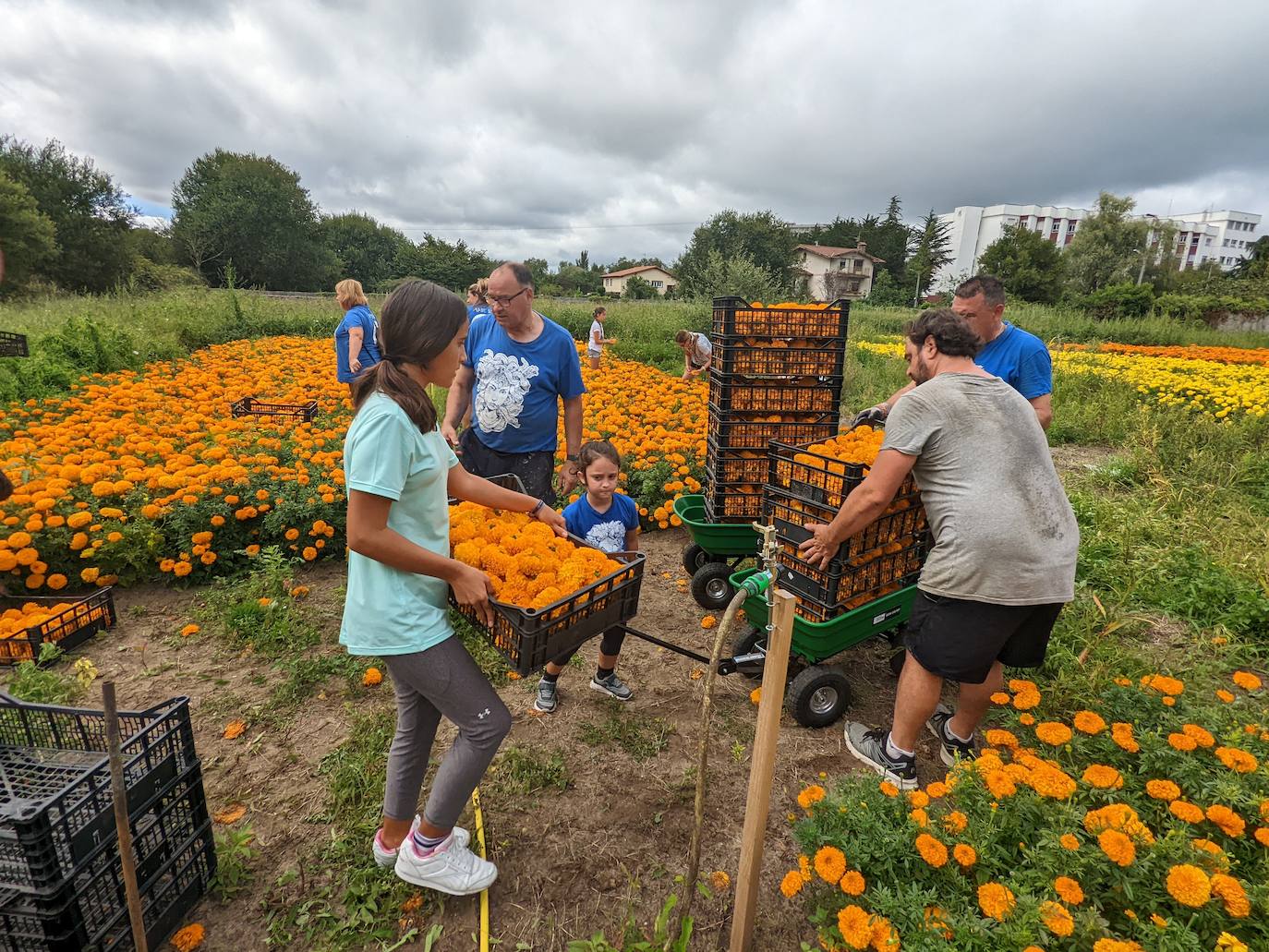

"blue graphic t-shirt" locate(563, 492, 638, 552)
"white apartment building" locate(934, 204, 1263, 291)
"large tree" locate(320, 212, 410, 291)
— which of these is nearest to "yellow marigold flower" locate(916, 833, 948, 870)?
"blue graphic t-shirt" locate(563, 492, 638, 552)

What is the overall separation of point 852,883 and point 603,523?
6.54 feet

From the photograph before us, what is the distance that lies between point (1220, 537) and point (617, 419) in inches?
217

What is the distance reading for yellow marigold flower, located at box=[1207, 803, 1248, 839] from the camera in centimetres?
191

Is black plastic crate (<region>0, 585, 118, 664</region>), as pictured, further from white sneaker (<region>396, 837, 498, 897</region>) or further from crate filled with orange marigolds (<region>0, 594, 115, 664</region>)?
white sneaker (<region>396, 837, 498, 897</region>)

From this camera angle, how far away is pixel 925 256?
61875mm

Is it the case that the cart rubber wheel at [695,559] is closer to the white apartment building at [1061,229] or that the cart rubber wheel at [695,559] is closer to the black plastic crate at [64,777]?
the black plastic crate at [64,777]

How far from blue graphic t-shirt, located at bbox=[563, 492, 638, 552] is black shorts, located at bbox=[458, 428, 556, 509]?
1.71ft

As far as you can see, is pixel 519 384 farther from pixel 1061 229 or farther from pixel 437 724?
pixel 1061 229

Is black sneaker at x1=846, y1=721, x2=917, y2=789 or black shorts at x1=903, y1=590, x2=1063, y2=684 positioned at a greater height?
black shorts at x1=903, y1=590, x2=1063, y2=684

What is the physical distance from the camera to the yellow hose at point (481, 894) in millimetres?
2158

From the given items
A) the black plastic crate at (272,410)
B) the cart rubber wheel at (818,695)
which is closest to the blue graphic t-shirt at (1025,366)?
the cart rubber wheel at (818,695)

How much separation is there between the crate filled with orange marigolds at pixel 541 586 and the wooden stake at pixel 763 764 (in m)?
0.58

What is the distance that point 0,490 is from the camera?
2141 millimetres

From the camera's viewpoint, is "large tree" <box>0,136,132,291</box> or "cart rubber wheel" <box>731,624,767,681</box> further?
"large tree" <box>0,136,132,291</box>
